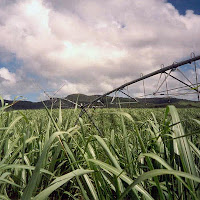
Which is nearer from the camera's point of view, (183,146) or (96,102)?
(183,146)

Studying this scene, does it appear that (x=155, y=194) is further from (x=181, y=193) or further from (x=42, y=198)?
(x=42, y=198)

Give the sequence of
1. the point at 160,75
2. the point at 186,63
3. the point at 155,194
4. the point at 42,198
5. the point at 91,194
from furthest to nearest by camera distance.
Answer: the point at 160,75
the point at 186,63
the point at 155,194
the point at 91,194
the point at 42,198

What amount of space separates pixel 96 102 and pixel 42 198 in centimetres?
203

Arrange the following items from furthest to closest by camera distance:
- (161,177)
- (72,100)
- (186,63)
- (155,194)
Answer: (72,100) → (186,63) → (161,177) → (155,194)

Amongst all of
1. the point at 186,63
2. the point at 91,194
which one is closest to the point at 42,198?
the point at 91,194

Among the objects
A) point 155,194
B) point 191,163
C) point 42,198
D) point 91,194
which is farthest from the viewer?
point 155,194

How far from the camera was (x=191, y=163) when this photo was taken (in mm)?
764

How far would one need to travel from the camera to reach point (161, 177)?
1.19 m

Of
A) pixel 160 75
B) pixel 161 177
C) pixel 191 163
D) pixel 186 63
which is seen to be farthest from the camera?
pixel 160 75

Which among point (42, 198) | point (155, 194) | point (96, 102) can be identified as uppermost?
point (96, 102)

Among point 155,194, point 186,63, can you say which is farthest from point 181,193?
point 186,63

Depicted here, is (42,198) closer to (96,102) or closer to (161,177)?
(161,177)

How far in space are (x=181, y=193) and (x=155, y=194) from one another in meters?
0.19

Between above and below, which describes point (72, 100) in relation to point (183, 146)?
above
